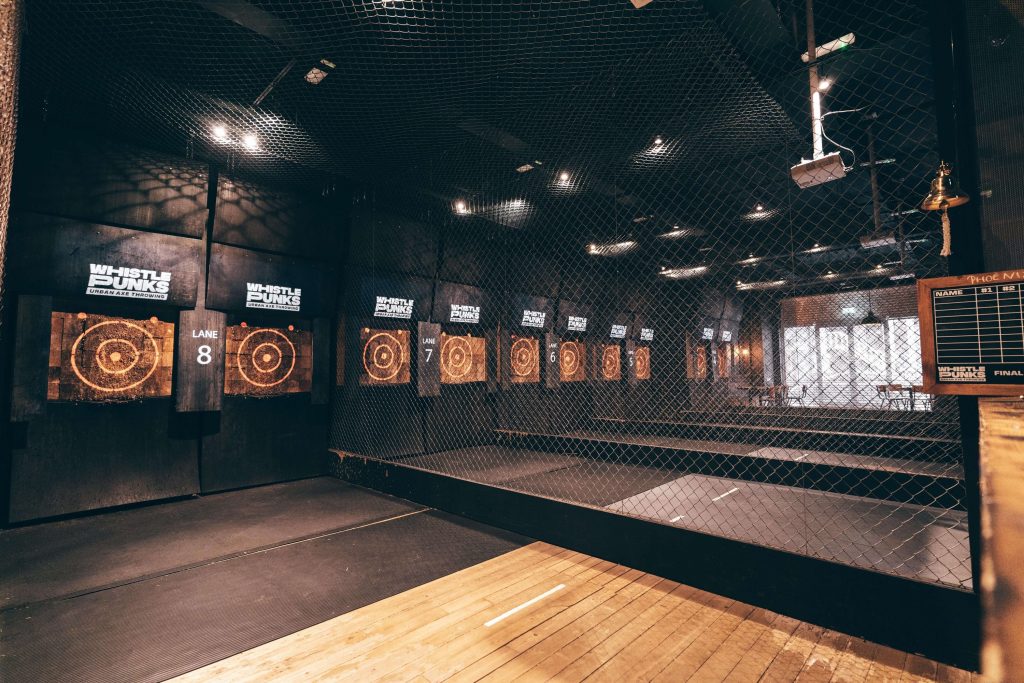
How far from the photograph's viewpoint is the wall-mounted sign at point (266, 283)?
4.55 metres

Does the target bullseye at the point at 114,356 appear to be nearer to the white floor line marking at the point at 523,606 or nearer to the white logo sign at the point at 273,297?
the white logo sign at the point at 273,297

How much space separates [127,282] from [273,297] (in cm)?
124

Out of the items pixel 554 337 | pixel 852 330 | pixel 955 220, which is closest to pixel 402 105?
pixel 955 220

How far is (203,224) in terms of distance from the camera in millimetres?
4441

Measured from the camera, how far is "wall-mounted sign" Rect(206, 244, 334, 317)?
4.55 m

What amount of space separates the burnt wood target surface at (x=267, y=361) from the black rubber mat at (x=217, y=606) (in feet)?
7.71

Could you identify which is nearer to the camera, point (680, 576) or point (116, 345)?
point (680, 576)

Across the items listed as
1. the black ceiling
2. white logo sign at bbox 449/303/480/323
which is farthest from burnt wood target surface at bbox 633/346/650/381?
the black ceiling

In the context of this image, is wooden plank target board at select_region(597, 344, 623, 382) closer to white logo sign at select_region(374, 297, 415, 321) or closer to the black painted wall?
white logo sign at select_region(374, 297, 415, 321)

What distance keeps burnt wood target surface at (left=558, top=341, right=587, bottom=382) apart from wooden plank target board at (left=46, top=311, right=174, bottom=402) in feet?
19.7

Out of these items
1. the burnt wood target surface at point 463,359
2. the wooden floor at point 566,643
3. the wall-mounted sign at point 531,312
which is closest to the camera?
the wooden floor at point 566,643

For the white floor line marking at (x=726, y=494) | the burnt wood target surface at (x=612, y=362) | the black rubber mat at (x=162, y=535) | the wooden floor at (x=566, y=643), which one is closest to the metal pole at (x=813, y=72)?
the white floor line marking at (x=726, y=494)

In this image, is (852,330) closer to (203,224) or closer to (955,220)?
(955,220)

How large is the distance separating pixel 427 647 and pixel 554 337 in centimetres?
619
